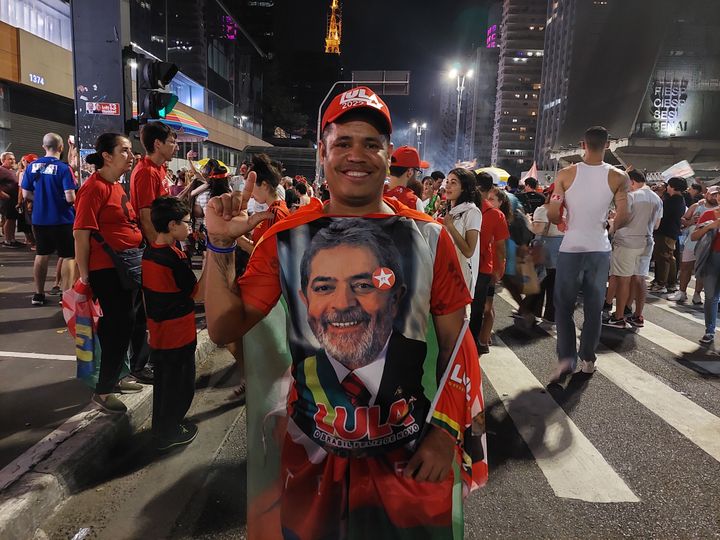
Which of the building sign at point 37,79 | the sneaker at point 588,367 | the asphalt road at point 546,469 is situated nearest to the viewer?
the asphalt road at point 546,469

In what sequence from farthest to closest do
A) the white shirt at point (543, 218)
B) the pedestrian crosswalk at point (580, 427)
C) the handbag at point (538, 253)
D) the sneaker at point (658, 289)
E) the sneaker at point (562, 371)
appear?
the sneaker at point (658, 289) < the white shirt at point (543, 218) < the handbag at point (538, 253) < the sneaker at point (562, 371) < the pedestrian crosswalk at point (580, 427)

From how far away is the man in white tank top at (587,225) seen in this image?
5055mm

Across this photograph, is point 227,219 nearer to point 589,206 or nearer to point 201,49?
point 589,206

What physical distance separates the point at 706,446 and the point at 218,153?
45.3 m

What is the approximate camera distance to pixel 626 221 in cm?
527

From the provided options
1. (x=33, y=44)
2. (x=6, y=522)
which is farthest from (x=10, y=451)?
(x=33, y=44)

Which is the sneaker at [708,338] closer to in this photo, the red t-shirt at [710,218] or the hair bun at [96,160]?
the red t-shirt at [710,218]

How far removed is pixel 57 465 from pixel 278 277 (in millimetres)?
2452

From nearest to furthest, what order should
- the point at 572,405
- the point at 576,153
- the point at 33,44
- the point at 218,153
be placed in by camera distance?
1. the point at 572,405
2. the point at 33,44
3. the point at 218,153
4. the point at 576,153

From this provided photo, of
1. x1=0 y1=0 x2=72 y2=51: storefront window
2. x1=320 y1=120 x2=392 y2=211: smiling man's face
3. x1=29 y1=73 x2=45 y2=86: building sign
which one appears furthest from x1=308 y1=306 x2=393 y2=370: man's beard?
x1=29 y1=73 x2=45 y2=86: building sign

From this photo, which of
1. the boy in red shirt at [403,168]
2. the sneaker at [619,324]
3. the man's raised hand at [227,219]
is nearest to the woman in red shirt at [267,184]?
the boy in red shirt at [403,168]

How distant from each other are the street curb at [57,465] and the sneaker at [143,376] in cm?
53

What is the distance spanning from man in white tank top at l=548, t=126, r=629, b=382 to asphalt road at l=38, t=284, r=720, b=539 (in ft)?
2.73

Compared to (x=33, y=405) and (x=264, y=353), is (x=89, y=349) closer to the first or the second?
(x=33, y=405)
